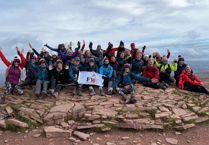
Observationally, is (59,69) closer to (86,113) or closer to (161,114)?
(86,113)

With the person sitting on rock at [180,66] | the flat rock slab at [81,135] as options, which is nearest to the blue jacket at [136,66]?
the person sitting on rock at [180,66]

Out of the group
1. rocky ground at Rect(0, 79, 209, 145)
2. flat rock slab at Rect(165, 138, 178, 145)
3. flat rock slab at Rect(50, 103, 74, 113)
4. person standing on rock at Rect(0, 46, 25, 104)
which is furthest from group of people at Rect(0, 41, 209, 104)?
flat rock slab at Rect(165, 138, 178, 145)

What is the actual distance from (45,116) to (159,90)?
26.5 feet

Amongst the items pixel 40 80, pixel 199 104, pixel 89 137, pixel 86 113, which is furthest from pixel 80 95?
pixel 199 104

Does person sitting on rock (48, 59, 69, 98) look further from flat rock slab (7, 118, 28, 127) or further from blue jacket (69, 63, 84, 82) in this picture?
flat rock slab (7, 118, 28, 127)

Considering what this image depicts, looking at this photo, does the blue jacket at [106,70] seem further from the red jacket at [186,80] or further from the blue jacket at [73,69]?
the red jacket at [186,80]

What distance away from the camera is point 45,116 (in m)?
7.25

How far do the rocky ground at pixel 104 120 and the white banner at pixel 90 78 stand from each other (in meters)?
1.03

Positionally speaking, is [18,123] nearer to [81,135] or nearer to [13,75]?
[81,135]

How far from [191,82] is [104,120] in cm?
749

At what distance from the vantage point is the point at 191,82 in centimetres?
1022

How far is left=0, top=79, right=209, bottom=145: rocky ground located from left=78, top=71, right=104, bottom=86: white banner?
1.03 m

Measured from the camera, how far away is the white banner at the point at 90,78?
9.77 meters

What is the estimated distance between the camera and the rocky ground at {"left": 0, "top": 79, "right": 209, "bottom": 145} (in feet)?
19.3
